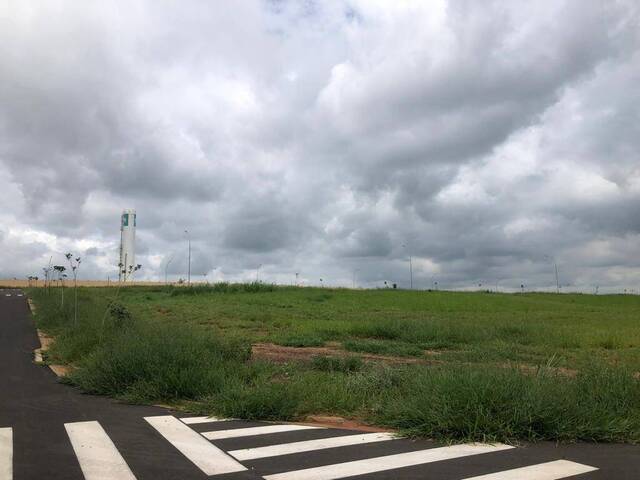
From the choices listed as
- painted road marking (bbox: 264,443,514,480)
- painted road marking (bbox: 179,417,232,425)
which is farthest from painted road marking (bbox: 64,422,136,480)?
painted road marking (bbox: 264,443,514,480)

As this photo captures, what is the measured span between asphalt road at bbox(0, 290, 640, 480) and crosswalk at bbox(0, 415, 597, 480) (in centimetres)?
1

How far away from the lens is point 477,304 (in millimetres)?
47688

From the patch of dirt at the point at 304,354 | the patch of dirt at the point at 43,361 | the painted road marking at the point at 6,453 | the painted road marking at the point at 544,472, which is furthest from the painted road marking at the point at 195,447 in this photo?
the patch of dirt at the point at 304,354

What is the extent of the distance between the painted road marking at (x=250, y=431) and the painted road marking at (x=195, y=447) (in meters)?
0.20

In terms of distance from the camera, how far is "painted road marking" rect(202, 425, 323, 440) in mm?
7888

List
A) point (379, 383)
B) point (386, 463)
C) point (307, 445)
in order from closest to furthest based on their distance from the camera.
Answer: point (386, 463), point (307, 445), point (379, 383)

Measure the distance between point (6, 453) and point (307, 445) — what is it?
3469mm

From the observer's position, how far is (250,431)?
8203 millimetres

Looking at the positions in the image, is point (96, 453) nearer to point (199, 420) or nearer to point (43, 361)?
point (199, 420)

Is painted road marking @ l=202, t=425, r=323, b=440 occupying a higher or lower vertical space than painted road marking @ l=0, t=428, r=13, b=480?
lower

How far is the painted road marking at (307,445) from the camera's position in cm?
694

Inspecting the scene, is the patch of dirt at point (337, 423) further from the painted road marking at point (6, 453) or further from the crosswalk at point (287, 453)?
the painted road marking at point (6, 453)

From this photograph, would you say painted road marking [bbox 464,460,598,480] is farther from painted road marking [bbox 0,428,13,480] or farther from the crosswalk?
painted road marking [bbox 0,428,13,480]

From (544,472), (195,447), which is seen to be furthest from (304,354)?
(544,472)
